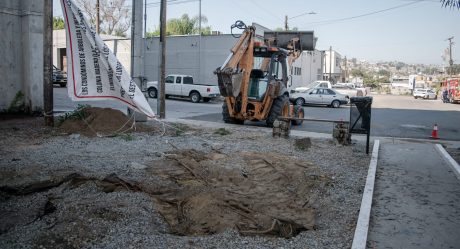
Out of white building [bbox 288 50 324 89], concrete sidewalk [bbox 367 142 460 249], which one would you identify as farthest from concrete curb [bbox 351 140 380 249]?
white building [bbox 288 50 324 89]

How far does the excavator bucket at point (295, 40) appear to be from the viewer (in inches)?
691

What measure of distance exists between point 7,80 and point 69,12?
167 inches

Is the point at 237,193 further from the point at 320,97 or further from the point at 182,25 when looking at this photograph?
the point at 182,25

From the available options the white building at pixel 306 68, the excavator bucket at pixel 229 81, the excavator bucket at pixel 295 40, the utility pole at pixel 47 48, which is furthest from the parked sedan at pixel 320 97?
the utility pole at pixel 47 48

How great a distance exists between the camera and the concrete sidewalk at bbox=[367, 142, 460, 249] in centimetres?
540

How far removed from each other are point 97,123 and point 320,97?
21730 mm

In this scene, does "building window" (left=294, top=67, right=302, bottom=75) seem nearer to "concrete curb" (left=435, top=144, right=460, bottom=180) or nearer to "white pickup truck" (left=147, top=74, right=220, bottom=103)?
"white pickup truck" (left=147, top=74, right=220, bottom=103)

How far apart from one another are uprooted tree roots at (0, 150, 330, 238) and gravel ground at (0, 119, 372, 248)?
0.46 ft

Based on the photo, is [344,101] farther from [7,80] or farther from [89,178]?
[89,178]

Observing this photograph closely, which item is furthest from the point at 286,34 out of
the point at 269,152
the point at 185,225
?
the point at 185,225

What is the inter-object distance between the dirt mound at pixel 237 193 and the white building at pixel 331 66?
73.1 metres

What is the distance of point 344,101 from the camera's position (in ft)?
102

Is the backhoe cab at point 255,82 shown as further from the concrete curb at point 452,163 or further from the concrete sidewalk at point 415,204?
the concrete curb at point 452,163

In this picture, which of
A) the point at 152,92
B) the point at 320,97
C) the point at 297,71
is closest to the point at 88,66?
the point at 152,92
